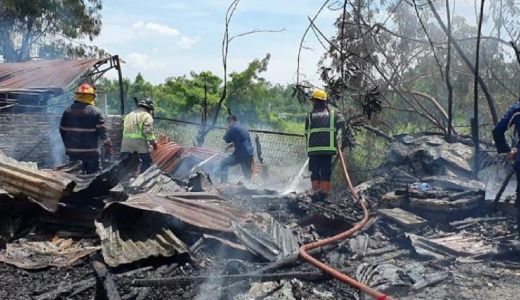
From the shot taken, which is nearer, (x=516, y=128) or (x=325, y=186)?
(x=516, y=128)

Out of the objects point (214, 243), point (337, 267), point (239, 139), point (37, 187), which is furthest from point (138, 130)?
point (337, 267)

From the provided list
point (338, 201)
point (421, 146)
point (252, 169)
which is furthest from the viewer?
point (252, 169)

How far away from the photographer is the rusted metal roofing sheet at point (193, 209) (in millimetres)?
5008

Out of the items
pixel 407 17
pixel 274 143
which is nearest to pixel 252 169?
pixel 274 143

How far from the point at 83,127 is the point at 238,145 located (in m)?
3.34

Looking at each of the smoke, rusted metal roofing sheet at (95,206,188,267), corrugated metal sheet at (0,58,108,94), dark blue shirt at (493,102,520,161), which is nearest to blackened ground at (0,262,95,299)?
rusted metal roofing sheet at (95,206,188,267)

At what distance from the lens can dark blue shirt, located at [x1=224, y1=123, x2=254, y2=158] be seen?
32.0ft

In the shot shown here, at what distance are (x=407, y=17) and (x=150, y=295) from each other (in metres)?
10.8

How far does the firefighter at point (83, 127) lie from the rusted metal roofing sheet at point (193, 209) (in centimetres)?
214

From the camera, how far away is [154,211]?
16.0ft

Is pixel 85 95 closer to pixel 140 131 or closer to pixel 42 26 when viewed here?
pixel 140 131

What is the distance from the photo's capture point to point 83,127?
715 cm

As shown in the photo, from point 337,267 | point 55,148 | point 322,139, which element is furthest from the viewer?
point 55,148

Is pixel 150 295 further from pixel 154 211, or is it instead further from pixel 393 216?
pixel 393 216
